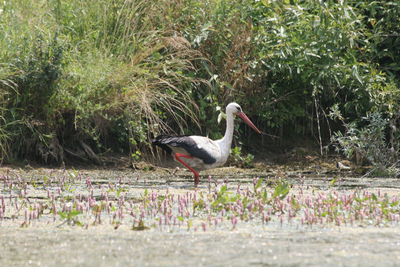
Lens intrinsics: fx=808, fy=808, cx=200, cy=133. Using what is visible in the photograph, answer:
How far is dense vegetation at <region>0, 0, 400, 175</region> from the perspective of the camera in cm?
952

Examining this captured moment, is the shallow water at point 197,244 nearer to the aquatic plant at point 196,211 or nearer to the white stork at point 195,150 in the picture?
the aquatic plant at point 196,211

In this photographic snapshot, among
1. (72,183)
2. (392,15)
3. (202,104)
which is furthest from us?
(392,15)

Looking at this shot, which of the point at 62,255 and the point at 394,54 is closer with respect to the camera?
the point at 62,255

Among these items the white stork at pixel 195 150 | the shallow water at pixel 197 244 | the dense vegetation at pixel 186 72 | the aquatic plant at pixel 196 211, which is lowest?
the shallow water at pixel 197 244

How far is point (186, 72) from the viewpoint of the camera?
1073 cm

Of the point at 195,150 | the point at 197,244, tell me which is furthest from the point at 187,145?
the point at 197,244

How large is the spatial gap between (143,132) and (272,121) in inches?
87.4

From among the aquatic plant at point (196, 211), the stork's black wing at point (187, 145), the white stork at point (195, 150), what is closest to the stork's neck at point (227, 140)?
the white stork at point (195, 150)

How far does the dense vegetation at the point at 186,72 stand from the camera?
9.52 meters

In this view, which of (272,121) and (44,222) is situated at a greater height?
(272,121)

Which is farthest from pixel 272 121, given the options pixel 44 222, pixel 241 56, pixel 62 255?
pixel 62 255

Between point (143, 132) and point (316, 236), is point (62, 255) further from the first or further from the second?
point (143, 132)

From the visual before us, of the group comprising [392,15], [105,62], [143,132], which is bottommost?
[143,132]

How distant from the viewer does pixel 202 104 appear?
10406 millimetres
